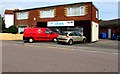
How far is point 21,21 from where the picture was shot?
52.0 meters

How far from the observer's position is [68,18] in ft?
141

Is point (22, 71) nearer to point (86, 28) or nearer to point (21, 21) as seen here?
point (86, 28)

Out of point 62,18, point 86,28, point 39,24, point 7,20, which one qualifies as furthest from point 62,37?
point 7,20

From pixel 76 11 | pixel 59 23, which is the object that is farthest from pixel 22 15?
pixel 76 11

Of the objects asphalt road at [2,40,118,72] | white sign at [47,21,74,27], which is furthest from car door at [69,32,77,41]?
asphalt road at [2,40,118,72]

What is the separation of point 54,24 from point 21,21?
9452 millimetres

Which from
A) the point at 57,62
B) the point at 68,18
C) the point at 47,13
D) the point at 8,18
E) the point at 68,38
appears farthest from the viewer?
the point at 8,18

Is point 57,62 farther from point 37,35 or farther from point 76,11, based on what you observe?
point 76,11

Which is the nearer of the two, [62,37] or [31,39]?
[62,37]

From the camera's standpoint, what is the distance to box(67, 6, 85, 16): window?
41.1 metres

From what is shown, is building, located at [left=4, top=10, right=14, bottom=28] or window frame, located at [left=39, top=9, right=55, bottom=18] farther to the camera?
building, located at [left=4, top=10, right=14, bottom=28]

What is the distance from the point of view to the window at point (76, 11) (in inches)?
1619

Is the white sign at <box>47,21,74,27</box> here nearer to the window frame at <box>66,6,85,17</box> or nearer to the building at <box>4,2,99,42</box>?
the building at <box>4,2,99,42</box>

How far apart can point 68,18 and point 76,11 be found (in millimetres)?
1708
